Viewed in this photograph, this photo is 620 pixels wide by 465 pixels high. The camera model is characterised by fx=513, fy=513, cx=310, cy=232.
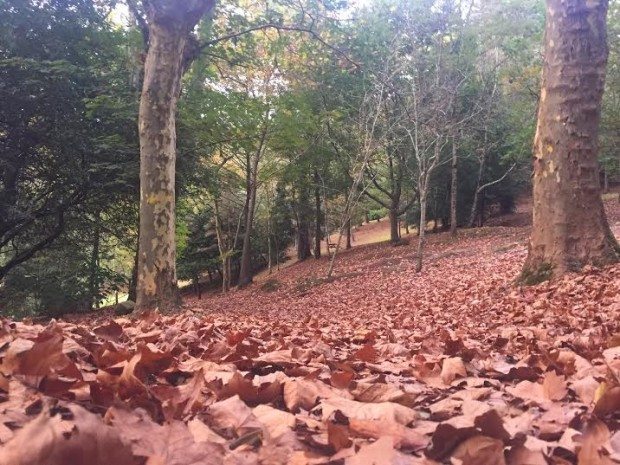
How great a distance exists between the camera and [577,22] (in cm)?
601

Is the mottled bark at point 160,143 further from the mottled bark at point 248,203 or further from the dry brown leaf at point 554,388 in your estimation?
the mottled bark at point 248,203

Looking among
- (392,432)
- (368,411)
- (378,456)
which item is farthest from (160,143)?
(378,456)

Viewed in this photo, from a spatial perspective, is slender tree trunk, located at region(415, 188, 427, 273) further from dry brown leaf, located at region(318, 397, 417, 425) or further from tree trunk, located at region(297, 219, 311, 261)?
tree trunk, located at region(297, 219, 311, 261)

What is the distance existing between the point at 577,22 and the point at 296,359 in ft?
18.9

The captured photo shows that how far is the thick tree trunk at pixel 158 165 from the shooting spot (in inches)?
278

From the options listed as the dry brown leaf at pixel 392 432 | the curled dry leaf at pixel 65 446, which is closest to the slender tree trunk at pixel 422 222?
the dry brown leaf at pixel 392 432

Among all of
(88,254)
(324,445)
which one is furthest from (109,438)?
(88,254)

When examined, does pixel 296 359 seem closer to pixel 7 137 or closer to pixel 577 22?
pixel 577 22

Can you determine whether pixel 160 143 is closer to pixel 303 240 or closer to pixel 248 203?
pixel 248 203

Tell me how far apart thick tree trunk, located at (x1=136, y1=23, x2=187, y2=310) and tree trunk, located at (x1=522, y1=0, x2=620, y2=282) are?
4.88 meters

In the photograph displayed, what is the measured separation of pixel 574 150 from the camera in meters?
6.05

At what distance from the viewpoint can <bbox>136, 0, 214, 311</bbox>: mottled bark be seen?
705 centimetres

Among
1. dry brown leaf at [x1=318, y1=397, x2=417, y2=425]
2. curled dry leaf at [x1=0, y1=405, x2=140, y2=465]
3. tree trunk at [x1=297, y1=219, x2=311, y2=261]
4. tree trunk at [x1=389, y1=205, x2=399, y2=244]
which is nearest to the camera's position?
curled dry leaf at [x1=0, y1=405, x2=140, y2=465]

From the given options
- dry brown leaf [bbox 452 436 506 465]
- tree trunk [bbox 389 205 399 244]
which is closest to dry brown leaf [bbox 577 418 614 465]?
dry brown leaf [bbox 452 436 506 465]
